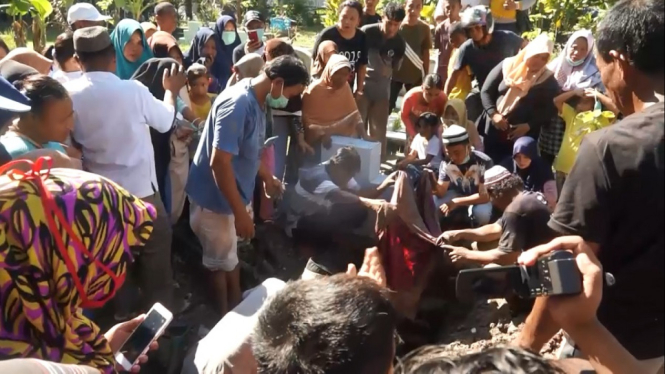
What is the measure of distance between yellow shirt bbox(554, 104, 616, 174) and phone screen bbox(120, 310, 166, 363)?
3.21 metres

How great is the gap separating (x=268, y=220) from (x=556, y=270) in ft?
11.5

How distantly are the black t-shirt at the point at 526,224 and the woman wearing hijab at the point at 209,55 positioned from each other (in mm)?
3204

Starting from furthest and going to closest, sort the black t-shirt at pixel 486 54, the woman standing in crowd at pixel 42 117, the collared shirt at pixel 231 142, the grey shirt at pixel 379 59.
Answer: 1. the grey shirt at pixel 379 59
2. the black t-shirt at pixel 486 54
3. the collared shirt at pixel 231 142
4. the woman standing in crowd at pixel 42 117

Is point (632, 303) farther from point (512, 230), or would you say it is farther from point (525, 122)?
point (525, 122)

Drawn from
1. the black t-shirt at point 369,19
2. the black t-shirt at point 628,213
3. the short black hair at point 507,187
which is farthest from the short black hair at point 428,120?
the black t-shirt at point 628,213

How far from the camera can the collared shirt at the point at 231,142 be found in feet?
11.4

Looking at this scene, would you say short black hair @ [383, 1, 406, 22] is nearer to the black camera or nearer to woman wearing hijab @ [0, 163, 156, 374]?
woman wearing hijab @ [0, 163, 156, 374]

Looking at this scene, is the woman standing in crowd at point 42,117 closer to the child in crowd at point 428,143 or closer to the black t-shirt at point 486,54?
the child in crowd at point 428,143

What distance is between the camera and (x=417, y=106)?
19.1 ft

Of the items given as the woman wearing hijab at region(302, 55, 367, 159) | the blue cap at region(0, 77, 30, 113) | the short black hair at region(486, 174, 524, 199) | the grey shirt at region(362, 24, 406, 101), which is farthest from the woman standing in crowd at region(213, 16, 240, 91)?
the blue cap at region(0, 77, 30, 113)

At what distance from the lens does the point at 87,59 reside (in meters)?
3.57

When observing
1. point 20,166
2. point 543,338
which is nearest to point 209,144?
point 20,166

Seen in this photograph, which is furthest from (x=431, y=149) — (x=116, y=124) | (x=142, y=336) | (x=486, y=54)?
(x=142, y=336)

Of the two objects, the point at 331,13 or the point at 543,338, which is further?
the point at 331,13
